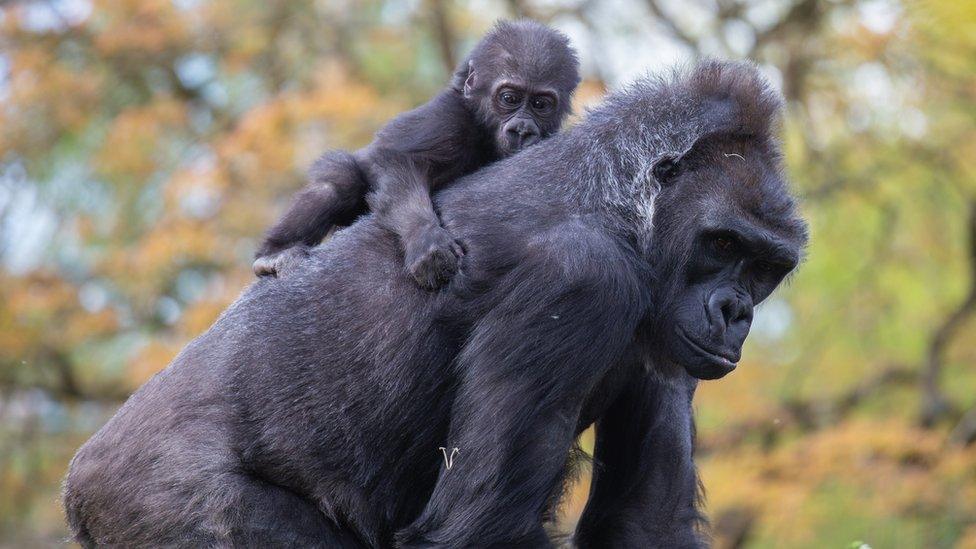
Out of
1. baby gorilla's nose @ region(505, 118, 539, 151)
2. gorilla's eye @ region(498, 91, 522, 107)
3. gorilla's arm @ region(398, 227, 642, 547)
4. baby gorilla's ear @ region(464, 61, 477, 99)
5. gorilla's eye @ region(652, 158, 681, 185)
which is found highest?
baby gorilla's ear @ region(464, 61, 477, 99)

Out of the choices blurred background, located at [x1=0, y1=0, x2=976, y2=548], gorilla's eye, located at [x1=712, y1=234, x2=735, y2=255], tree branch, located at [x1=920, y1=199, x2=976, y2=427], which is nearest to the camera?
gorilla's eye, located at [x1=712, y1=234, x2=735, y2=255]

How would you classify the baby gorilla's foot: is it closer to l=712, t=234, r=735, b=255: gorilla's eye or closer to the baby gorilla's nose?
the baby gorilla's nose


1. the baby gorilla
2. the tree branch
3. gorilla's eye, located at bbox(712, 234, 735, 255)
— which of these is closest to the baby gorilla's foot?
the baby gorilla

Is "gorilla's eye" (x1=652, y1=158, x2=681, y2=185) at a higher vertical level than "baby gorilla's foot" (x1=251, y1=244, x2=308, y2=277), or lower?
higher

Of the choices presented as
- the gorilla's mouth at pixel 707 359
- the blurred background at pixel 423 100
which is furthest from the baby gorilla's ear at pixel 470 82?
the blurred background at pixel 423 100

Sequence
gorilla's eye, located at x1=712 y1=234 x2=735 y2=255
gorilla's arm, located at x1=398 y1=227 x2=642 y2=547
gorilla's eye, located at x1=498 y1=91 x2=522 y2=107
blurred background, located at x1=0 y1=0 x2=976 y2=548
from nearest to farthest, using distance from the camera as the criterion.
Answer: gorilla's arm, located at x1=398 y1=227 x2=642 y2=547
gorilla's eye, located at x1=712 y1=234 x2=735 y2=255
gorilla's eye, located at x1=498 y1=91 x2=522 y2=107
blurred background, located at x1=0 y1=0 x2=976 y2=548

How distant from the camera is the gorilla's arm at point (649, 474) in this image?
14.5 ft

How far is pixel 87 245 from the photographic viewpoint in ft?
37.4

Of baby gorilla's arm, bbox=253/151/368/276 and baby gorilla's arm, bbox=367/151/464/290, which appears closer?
baby gorilla's arm, bbox=367/151/464/290

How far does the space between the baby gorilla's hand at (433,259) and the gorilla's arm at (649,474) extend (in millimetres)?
929

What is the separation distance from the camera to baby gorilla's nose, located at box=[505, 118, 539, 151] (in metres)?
4.82

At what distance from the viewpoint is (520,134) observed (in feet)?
15.9

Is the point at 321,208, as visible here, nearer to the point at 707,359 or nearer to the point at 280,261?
the point at 280,261

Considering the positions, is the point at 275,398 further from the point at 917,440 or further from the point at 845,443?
the point at 917,440
